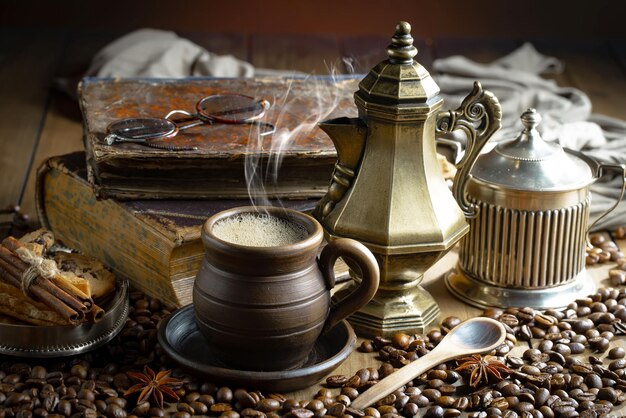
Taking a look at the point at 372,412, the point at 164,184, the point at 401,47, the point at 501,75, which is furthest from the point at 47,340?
the point at 501,75

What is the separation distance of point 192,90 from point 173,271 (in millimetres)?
644

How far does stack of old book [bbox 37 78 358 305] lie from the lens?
75.8 inches

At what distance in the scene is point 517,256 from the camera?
1.94 metres

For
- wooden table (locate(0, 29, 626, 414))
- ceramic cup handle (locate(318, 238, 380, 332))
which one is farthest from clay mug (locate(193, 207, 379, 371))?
wooden table (locate(0, 29, 626, 414))

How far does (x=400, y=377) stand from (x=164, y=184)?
0.66 meters

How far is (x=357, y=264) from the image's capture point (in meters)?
1.61

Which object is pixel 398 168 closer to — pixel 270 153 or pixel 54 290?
pixel 270 153

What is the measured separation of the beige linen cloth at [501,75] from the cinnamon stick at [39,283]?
4.66 ft

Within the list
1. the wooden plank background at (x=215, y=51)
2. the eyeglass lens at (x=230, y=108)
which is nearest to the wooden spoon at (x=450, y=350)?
the eyeglass lens at (x=230, y=108)

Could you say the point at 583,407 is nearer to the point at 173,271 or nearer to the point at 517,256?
the point at 517,256

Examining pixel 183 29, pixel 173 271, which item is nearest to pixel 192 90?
pixel 173 271

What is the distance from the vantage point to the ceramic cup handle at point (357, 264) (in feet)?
5.18

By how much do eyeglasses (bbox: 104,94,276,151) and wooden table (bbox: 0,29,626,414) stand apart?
0.48m

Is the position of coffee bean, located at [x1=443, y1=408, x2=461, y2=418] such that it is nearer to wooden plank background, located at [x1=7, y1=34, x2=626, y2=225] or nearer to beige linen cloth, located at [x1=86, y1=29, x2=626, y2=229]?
beige linen cloth, located at [x1=86, y1=29, x2=626, y2=229]
